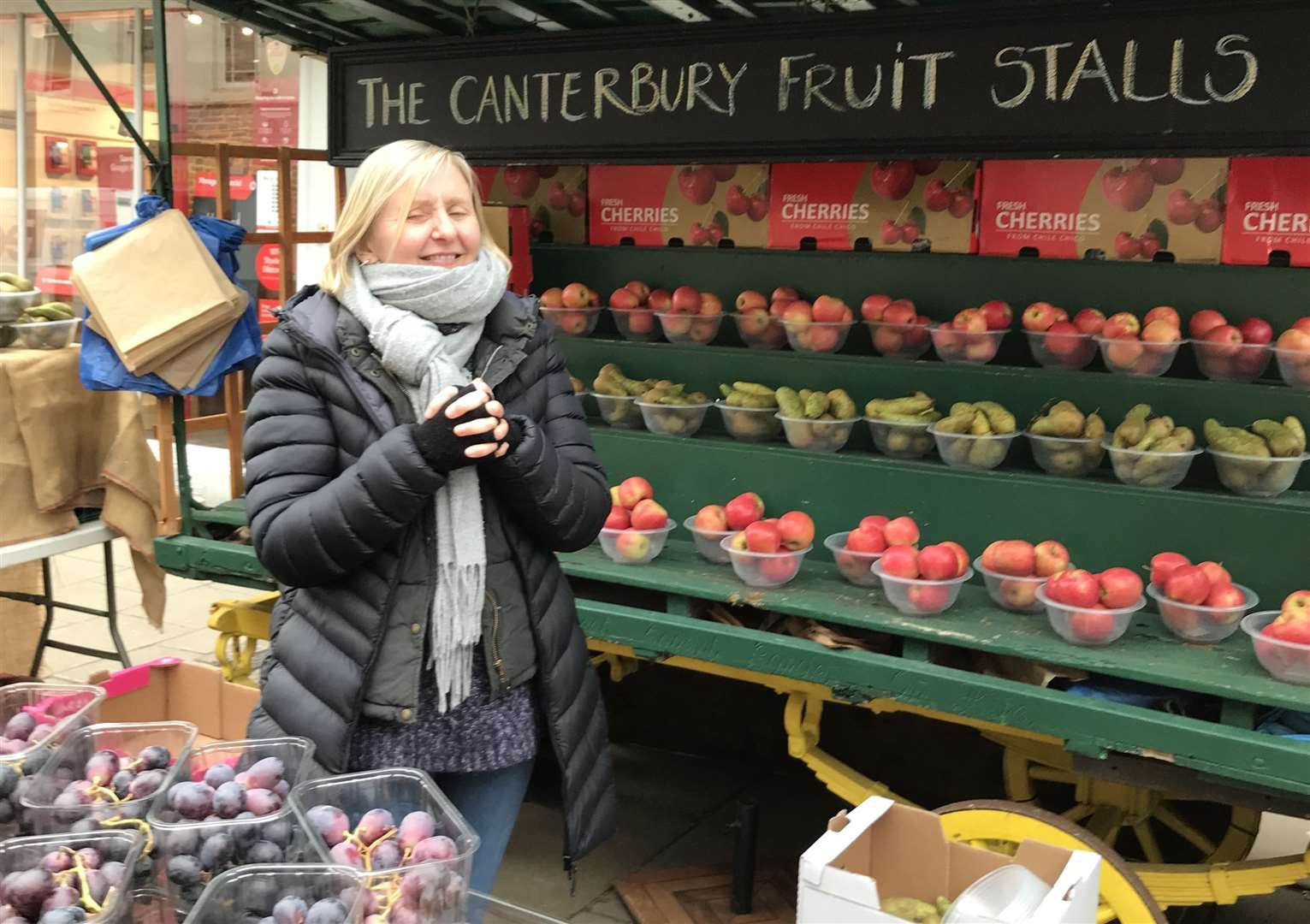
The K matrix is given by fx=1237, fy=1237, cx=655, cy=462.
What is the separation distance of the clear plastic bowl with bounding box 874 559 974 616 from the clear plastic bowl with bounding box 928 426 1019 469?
46 centimetres

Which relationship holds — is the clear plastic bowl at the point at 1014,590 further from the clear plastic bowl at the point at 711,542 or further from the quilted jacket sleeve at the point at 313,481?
the quilted jacket sleeve at the point at 313,481

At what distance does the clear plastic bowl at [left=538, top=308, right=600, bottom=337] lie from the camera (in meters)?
4.66

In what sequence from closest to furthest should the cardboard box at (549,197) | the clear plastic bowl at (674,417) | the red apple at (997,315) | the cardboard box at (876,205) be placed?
the red apple at (997,315) → the cardboard box at (876,205) → the clear plastic bowl at (674,417) → the cardboard box at (549,197)

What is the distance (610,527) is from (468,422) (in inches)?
73.4

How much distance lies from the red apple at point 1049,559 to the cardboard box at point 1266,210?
1.00 m

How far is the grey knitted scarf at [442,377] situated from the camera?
2178mm

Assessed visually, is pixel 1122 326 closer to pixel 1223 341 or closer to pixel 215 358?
pixel 1223 341

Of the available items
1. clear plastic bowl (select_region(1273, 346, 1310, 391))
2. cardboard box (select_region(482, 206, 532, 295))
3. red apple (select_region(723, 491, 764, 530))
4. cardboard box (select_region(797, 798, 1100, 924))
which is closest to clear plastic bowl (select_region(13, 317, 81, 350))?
cardboard box (select_region(482, 206, 532, 295))

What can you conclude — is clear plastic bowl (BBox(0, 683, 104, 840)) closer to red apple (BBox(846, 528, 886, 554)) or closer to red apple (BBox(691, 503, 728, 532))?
red apple (BBox(691, 503, 728, 532))

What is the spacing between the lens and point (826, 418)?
13.3 ft

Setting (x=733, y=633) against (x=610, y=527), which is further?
(x=610, y=527)

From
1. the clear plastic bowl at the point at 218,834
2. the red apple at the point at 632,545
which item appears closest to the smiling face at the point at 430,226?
the clear plastic bowl at the point at 218,834

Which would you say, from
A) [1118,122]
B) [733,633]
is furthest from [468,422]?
[1118,122]

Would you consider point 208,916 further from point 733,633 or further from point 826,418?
point 826,418
